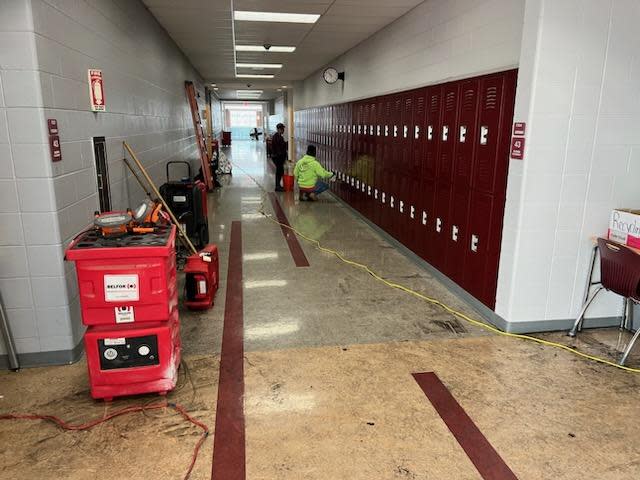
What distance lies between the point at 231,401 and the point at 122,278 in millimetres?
937

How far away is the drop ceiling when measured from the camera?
5.36 metres

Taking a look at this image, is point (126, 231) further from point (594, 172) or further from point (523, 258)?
point (594, 172)

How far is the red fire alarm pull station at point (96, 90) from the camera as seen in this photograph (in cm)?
346

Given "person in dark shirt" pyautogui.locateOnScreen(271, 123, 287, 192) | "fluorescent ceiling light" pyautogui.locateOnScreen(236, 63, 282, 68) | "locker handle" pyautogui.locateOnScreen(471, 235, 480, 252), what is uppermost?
"fluorescent ceiling light" pyautogui.locateOnScreen(236, 63, 282, 68)

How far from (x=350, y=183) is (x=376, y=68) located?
2.17 meters

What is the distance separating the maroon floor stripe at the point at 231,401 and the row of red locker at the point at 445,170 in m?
2.08

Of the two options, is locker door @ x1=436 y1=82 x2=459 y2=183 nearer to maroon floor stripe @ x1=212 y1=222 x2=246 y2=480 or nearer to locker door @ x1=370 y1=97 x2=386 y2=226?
locker door @ x1=370 y1=97 x2=386 y2=226

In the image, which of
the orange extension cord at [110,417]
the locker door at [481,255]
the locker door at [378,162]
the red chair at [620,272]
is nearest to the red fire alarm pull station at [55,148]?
the orange extension cord at [110,417]

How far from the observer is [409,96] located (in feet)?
17.6

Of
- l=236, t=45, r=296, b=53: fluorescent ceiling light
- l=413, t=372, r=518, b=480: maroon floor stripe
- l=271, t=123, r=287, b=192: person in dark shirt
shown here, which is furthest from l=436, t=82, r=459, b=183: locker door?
l=271, t=123, r=287, b=192: person in dark shirt

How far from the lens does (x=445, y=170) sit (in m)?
4.53

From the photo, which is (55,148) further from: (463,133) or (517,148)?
(463,133)

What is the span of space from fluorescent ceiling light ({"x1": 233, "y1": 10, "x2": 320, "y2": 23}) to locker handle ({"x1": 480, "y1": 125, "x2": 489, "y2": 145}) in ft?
10.6

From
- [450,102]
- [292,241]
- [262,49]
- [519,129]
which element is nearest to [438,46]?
[450,102]
